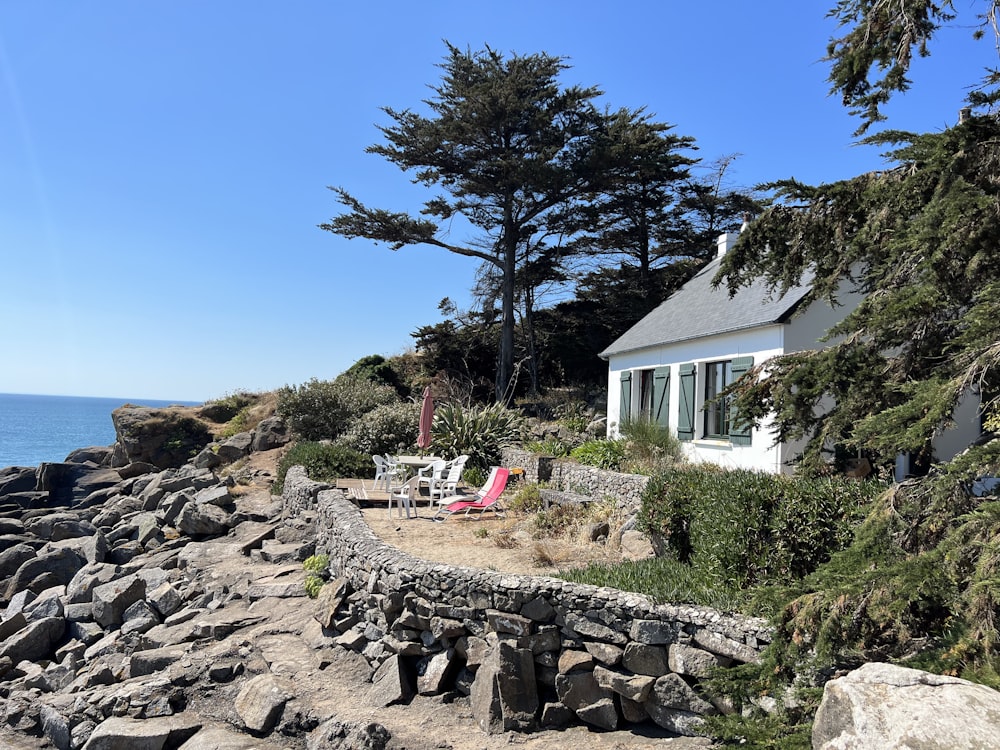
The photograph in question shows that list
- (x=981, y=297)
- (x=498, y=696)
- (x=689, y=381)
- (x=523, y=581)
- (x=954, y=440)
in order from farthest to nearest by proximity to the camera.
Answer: (x=689, y=381)
(x=954, y=440)
(x=523, y=581)
(x=498, y=696)
(x=981, y=297)

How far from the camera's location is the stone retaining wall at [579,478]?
399 inches

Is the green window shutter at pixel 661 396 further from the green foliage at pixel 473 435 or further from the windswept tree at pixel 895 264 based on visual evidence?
the windswept tree at pixel 895 264

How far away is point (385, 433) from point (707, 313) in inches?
315

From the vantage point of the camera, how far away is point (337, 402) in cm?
2045

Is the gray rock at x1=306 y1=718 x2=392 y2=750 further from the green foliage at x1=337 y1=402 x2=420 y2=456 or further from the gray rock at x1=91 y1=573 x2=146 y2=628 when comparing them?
the green foliage at x1=337 y1=402 x2=420 y2=456

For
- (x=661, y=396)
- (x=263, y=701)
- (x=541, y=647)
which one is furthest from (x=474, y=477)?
(x=541, y=647)

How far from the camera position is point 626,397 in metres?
18.3

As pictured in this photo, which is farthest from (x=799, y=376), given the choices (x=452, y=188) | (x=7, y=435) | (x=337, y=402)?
(x=7, y=435)

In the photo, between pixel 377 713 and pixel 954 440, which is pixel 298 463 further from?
pixel 954 440

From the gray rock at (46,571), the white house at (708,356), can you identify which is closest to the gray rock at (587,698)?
the white house at (708,356)

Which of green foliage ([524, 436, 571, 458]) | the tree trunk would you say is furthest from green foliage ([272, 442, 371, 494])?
the tree trunk

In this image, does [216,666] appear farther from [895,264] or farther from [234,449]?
[234,449]

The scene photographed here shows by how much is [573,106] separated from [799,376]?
19.7 metres

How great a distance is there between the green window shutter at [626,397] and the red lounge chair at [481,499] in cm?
710
